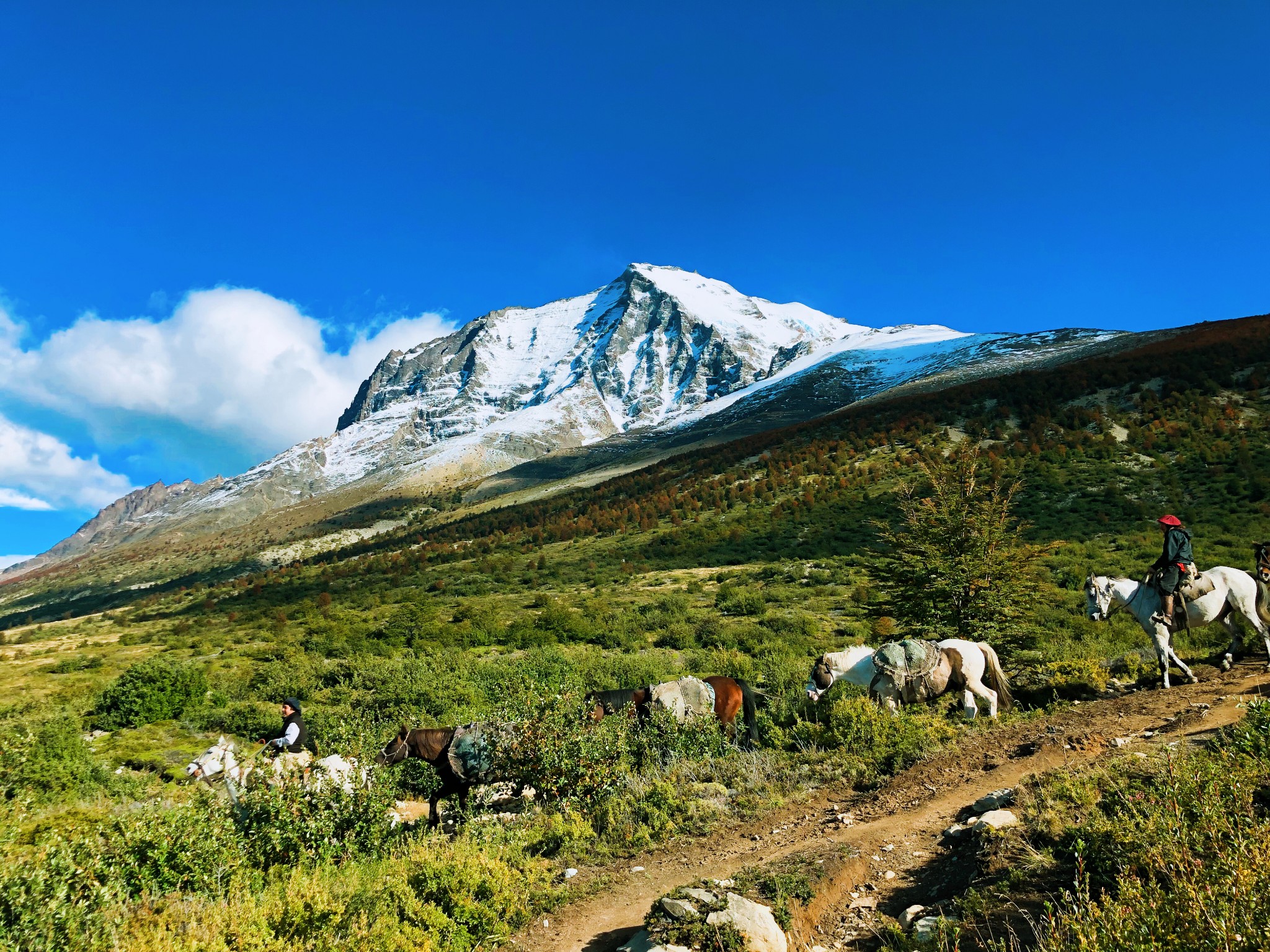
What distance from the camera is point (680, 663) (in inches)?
643

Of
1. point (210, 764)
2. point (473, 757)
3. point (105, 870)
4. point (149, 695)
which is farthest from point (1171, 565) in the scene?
point (149, 695)

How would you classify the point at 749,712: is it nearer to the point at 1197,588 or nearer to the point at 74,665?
the point at 1197,588

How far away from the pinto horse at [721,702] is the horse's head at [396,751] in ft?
9.14

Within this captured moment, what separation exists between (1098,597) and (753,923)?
30.4ft

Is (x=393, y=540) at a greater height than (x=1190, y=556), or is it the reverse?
(x=393, y=540)

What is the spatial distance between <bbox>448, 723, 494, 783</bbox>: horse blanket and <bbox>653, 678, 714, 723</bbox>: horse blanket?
285cm

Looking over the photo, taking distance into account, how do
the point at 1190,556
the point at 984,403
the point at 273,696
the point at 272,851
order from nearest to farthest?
the point at 272,851 → the point at 1190,556 → the point at 273,696 → the point at 984,403

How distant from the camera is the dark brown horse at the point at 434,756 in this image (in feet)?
29.2

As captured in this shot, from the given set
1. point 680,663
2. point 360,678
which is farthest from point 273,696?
point 680,663

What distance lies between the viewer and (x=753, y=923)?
15.6 ft

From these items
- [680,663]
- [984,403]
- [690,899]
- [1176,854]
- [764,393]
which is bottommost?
[680,663]

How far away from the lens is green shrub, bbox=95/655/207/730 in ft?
45.9

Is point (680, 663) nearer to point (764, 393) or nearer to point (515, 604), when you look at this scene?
point (515, 604)

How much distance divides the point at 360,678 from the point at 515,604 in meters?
12.0
